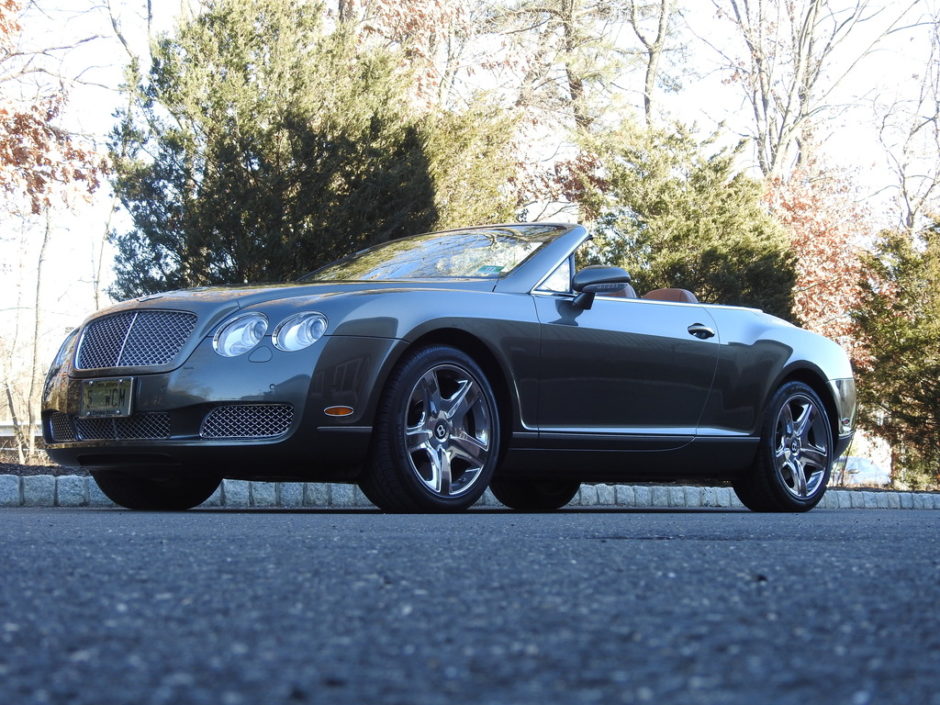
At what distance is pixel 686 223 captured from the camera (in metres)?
17.1

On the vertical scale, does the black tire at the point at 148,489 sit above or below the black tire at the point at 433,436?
below

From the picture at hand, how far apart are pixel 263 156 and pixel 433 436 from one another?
6.85 metres

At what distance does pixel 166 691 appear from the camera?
59.7 inches

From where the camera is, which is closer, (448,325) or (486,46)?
(448,325)

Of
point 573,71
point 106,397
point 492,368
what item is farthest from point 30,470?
point 573,71

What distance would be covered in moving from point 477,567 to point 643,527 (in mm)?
1955

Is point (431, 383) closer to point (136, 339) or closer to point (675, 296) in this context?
point (136, 339)

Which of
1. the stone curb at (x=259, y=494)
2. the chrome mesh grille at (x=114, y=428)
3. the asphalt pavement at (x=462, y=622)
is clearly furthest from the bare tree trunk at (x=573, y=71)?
the asphalt pavement at (x=462, y=622)

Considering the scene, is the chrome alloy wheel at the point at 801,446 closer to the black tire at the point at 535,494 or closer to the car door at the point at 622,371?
the car door at the point at 622,371

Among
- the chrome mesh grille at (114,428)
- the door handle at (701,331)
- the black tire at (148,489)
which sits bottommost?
the black tire at (148,489)

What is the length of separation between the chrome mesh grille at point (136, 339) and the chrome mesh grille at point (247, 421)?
0.34 meters

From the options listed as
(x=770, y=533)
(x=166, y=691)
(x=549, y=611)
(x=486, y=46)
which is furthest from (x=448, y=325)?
(x=486, y=46)

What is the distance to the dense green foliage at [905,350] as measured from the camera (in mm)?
19734

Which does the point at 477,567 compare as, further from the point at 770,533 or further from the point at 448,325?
the point at 448,325
